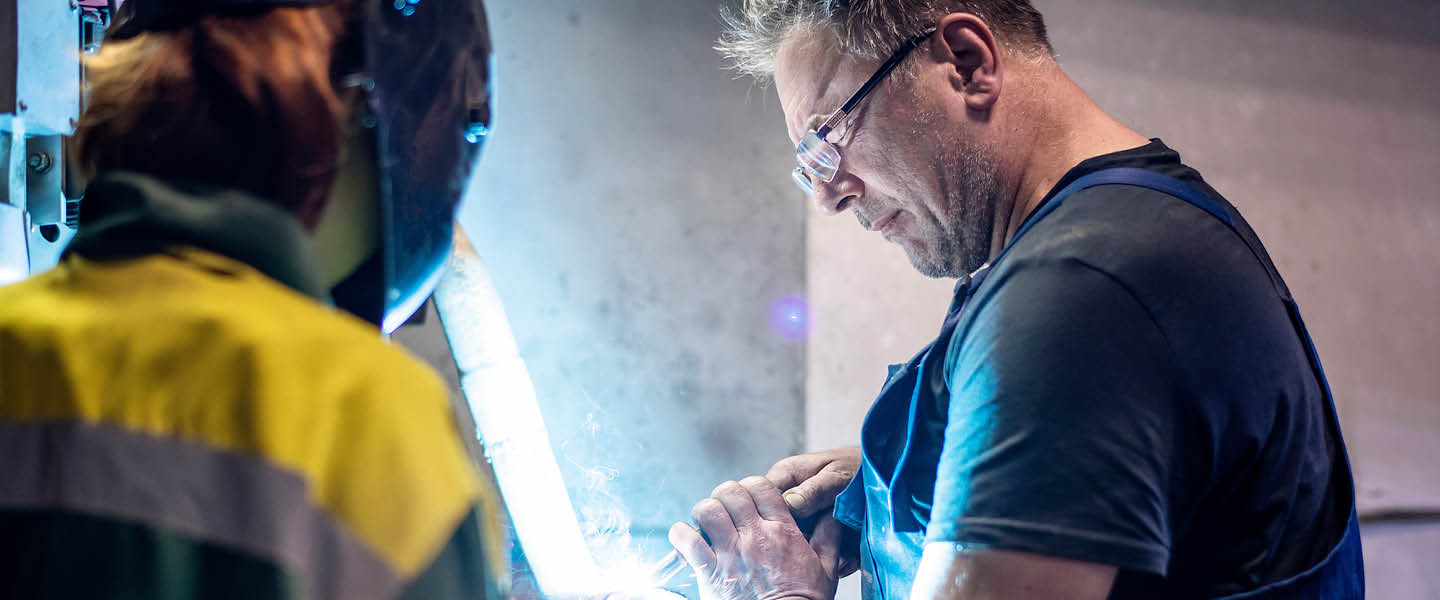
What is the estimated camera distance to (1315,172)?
300 cm

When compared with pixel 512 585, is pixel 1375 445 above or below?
below

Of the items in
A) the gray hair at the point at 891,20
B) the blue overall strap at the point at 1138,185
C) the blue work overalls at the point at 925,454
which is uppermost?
the gray hair at the point at 891,20

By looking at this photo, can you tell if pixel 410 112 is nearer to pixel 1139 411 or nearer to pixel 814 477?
A: pixel 1139 411

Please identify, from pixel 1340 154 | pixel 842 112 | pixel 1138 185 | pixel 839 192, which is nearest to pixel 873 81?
pixel 842 112

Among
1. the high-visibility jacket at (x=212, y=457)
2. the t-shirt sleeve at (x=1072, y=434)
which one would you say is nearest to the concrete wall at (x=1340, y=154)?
the t-shirt sleeve at (x=1072, y=434)

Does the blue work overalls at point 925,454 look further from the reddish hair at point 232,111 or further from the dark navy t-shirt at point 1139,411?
the reddish hair at point 232,111

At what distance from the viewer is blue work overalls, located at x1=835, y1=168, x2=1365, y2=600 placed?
1032mm

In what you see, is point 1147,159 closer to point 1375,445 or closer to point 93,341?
point 93,341

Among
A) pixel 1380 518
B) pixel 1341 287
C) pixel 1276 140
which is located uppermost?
pixel 1276 140

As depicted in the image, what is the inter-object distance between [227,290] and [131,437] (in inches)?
3.4

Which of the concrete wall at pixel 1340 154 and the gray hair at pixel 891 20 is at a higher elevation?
the gray hair at pixel 891 20

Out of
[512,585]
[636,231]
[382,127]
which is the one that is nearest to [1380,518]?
[636,231]

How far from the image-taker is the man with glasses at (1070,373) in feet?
2.89

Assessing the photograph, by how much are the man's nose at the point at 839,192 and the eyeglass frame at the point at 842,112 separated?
0.01m
